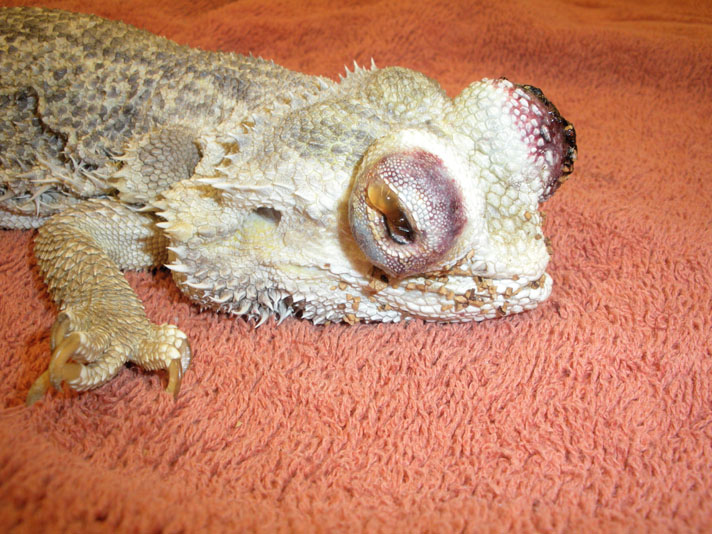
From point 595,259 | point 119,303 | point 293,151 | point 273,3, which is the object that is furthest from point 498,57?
point 119,303

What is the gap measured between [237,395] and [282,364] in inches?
6.0

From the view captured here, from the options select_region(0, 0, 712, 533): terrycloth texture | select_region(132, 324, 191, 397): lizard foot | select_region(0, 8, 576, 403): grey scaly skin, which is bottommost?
select_region(0, 0, 712, 533): terrycloth texture

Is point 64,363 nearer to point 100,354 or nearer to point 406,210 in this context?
point 100,354

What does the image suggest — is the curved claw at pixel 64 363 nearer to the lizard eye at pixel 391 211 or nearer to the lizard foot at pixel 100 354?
the lizard foot at pixel 100 354

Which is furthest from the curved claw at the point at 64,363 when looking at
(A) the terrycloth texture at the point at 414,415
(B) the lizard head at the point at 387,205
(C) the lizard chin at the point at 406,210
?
(C) the lizard chin at the point at 406,210

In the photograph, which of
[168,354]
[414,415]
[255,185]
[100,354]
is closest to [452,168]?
[255,185]

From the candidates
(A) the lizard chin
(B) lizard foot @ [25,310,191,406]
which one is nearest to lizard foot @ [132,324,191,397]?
(B) lizard foot @ [25,310,191,406]

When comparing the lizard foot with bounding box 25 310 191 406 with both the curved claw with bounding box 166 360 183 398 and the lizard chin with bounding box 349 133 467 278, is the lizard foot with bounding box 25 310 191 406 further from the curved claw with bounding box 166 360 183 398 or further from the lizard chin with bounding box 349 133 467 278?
the lizard chin with bounding box 349 133 467 278

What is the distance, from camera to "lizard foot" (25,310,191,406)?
1.21 meters

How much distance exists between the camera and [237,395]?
1420mm

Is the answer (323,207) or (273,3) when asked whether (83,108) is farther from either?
→ (273,3)

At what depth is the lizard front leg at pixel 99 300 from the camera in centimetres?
125

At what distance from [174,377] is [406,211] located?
2.39 feet

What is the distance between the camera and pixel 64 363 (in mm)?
1203
